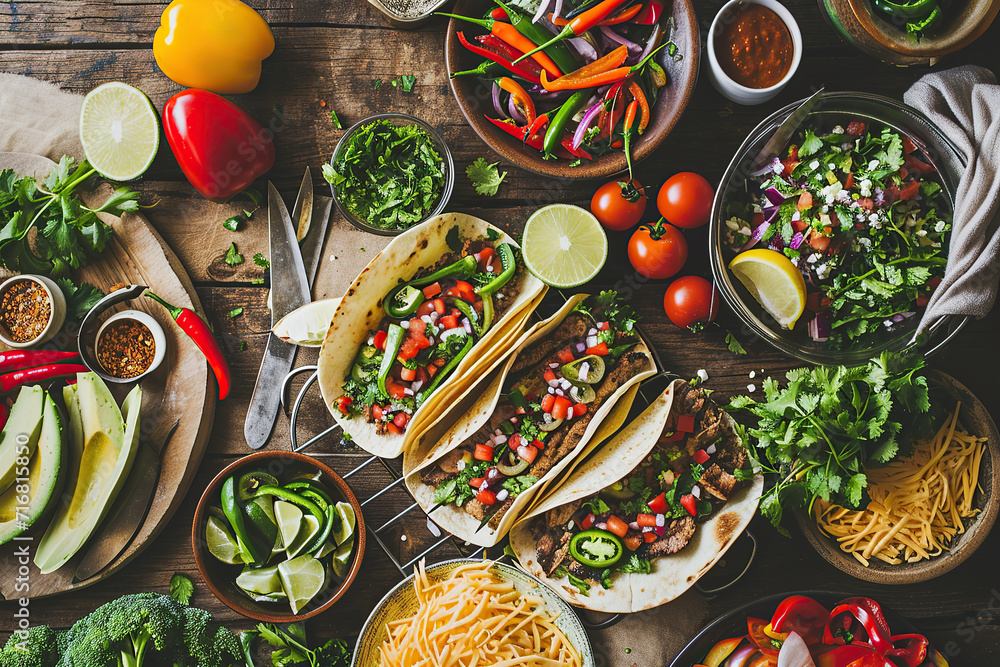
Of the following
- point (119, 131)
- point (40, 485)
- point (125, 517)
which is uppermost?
point (119, 131)

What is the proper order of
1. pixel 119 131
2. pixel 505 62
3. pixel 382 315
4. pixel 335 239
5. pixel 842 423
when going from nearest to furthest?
pixel 842 423, pixel 505 62, pixel 119 131, pixel 382 315, pixel 335 239

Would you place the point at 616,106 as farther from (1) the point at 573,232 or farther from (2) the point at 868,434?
(2) the point at 868,434

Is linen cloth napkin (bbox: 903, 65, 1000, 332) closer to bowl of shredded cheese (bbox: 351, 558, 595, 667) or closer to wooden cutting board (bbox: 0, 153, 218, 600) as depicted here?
bowl of shredded cheese (bbox: 351, 558, 595, 667)

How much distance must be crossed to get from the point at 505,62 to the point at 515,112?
0.80 ft

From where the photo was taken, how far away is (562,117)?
284cm

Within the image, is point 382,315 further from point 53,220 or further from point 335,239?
point 53,220

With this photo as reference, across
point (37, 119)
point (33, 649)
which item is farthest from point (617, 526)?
point (37, 119)

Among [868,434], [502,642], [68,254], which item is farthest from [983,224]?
[68,254]

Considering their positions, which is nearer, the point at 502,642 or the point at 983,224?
the point at 983,224

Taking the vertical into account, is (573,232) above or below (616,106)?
below

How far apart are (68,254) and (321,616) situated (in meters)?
2.43

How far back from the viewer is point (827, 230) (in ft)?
9.00

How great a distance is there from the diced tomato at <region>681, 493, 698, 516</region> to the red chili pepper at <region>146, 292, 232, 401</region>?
8.39 ft

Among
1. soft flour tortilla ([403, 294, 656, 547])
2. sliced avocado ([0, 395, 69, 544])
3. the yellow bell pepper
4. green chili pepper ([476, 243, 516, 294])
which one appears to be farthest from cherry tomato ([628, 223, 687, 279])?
sliced avocado ([0, 395, 69, 544])
